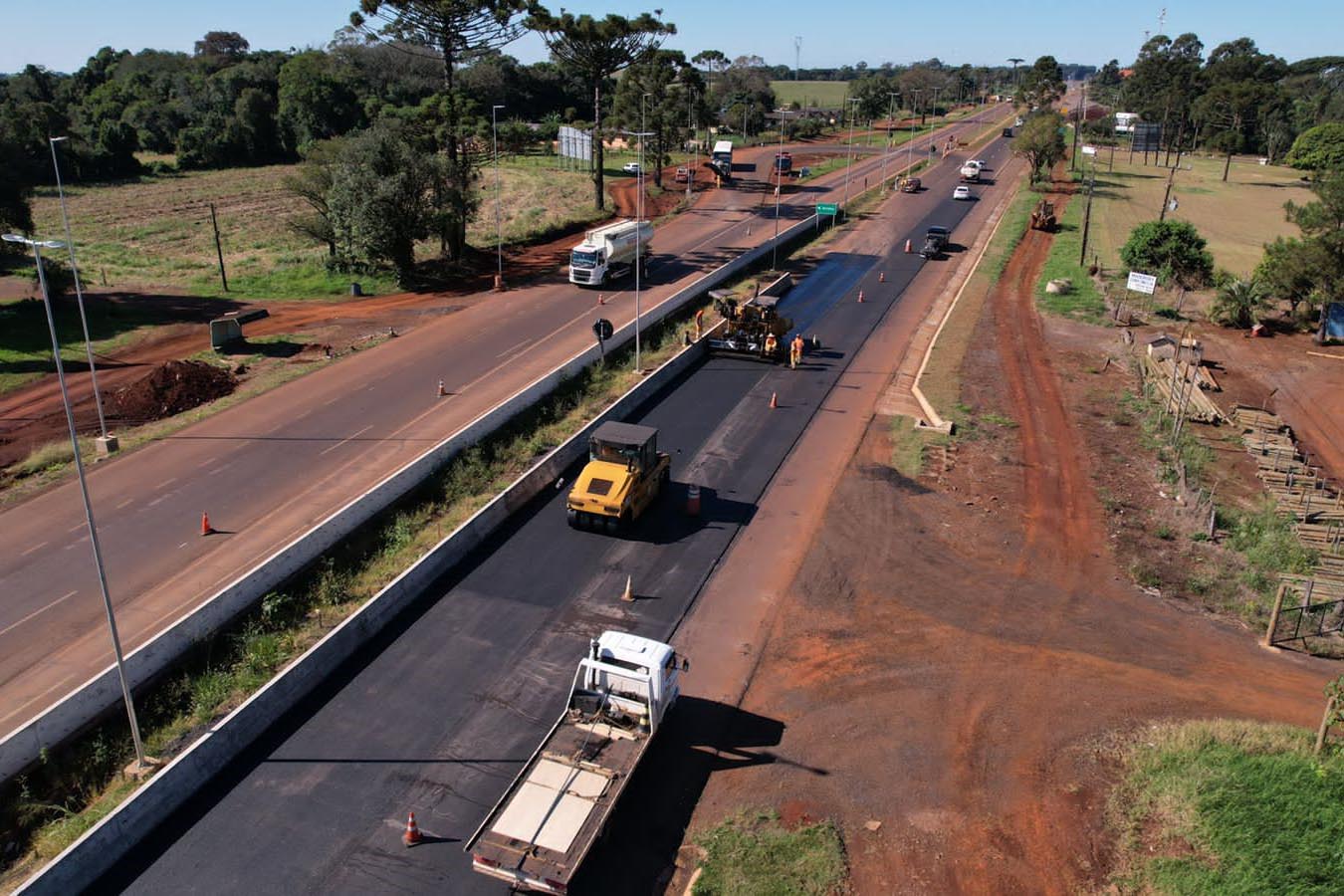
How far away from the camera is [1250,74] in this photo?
14238 cm

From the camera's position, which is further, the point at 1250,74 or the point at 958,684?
the point at 1250,74

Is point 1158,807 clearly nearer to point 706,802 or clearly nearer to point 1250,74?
point 706,802

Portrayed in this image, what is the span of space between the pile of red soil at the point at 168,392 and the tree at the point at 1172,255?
4839 cm

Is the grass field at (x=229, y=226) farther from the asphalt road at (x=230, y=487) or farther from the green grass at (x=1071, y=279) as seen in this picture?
the green grass at (x=1071, y=279)

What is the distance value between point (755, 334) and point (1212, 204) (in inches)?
2697

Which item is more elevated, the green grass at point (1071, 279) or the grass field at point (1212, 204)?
the grass field at point (1212, 204)

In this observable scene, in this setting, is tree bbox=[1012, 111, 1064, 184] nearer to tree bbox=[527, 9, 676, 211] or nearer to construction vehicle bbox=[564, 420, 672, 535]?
tree bbox=[527, 9, 676, 211]

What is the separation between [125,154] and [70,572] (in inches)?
3681

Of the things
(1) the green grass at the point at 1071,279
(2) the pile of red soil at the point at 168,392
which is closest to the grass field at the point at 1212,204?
(1) the green grass at the point at 1071,279

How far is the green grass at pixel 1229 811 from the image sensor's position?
45.4 ft

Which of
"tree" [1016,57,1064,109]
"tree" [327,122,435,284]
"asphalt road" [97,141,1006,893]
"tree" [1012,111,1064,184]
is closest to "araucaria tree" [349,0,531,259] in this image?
"tree" [327,122,435,284]

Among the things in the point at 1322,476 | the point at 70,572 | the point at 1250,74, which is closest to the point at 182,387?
the point at 70,572

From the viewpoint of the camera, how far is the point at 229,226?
66.6 meters

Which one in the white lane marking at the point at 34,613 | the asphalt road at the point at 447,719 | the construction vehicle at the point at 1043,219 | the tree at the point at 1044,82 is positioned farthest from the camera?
the tree at the point at 1044,82
